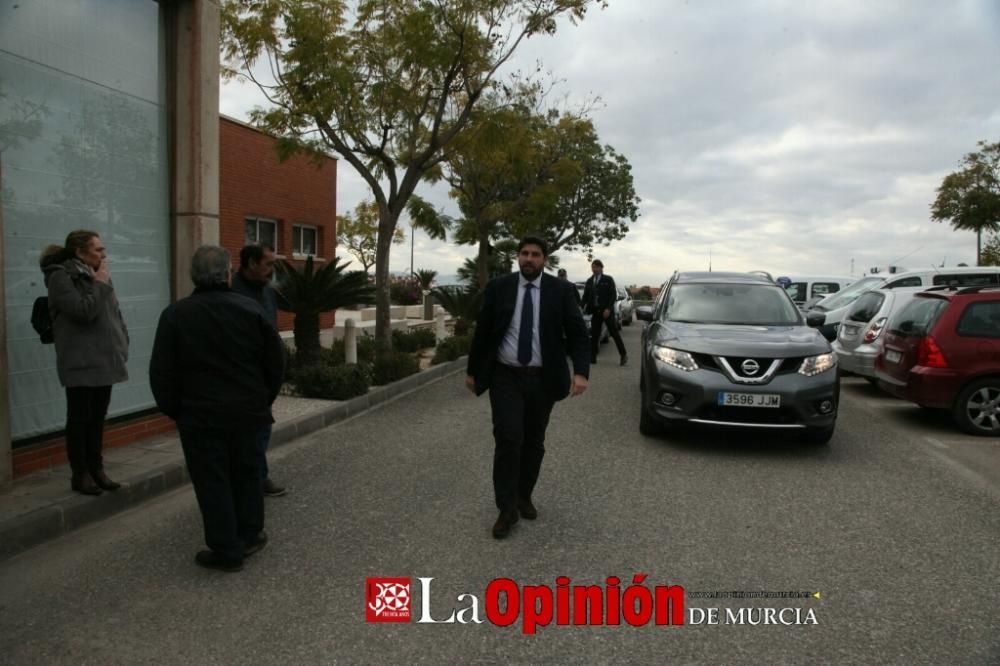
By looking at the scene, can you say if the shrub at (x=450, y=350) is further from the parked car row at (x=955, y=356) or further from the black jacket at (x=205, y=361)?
the black jacket at (x=205, y=361)

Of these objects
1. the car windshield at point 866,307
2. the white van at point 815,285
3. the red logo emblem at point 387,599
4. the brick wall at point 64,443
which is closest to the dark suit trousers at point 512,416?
the red logo emblem at point 387,599

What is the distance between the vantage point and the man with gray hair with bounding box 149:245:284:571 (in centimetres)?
404

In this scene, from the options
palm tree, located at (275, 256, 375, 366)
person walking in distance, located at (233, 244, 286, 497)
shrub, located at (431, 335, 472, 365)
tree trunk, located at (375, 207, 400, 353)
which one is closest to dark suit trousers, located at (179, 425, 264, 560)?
person walking in distance, located at (233, 244, 286, 497)

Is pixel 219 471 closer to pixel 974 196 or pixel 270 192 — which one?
pixel 270 192

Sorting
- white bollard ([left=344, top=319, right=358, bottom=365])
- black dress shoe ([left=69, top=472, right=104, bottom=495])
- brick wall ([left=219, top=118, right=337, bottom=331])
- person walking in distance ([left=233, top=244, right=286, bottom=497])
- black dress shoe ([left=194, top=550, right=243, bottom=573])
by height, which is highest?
brick wall ([left=219, top=118, right=337, bottom=331])

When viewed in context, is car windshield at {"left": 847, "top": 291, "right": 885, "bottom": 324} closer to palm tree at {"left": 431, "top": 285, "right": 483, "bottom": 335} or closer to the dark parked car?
the dark parked car

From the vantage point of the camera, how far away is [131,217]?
680 cm

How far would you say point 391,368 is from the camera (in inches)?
436

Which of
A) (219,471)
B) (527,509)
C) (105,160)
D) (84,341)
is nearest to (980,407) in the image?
(527,509)

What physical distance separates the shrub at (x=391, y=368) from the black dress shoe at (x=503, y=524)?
20.7 ft

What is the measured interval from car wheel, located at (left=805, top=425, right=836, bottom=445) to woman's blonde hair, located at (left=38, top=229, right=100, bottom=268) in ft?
19.2

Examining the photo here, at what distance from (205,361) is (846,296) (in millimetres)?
14197

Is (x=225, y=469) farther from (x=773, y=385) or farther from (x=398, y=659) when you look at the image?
(x=773, y=385)

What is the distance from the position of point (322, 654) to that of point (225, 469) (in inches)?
51.7
